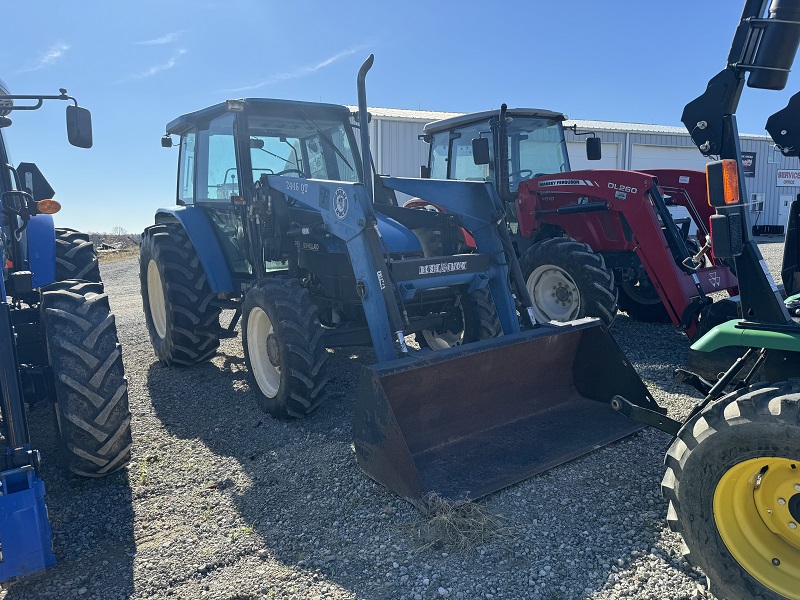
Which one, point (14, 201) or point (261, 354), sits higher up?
point (14, 201)

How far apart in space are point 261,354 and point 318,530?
80.8 inches

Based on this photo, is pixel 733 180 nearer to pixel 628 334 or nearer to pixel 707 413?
pixel 707 413

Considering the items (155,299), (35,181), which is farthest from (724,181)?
(155,299)

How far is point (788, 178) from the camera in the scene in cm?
2250

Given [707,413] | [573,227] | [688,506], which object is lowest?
[688,506]

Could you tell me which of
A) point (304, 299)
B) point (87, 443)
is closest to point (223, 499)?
point (87, 443)

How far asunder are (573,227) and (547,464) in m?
4.10

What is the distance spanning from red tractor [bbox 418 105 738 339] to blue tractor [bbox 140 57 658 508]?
93 centimetres

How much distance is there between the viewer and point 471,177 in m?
7.78

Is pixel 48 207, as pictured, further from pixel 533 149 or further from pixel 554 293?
pixel 533 149

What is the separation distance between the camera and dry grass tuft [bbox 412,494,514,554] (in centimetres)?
289

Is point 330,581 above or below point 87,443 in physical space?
below

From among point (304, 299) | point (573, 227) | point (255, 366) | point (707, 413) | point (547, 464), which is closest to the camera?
point (707, 413)

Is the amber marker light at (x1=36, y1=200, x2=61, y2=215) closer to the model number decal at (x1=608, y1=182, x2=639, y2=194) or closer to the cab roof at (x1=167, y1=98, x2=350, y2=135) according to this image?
the cab roof at (x1=167, y1=98, x2=350, y2=135)
